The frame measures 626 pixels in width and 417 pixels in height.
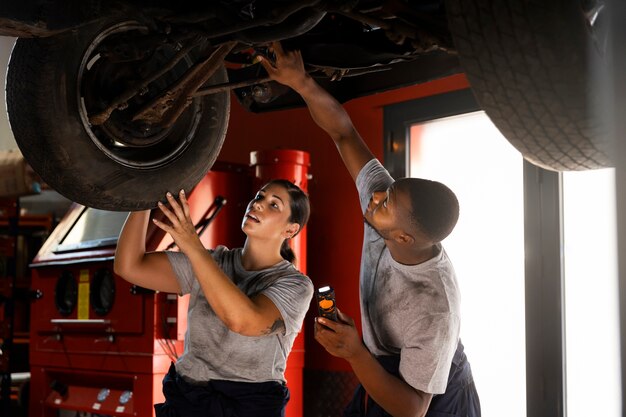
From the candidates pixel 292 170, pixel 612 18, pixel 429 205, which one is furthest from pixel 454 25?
pixel 292 170

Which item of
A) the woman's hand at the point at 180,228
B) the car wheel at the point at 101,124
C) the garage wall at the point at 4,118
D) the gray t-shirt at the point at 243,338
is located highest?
the garage wall at the point at 4,118

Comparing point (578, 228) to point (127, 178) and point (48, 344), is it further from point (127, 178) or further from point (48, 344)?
point (48, 344)

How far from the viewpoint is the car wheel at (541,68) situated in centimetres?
135

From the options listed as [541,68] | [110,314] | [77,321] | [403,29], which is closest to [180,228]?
[403,29]

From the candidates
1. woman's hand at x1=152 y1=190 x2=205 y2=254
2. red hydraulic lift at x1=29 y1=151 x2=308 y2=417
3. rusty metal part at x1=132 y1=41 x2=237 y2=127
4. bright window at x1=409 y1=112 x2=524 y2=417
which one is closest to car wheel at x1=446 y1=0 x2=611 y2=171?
rusty metal part at x1=132 y1=41 x2=237 y2=127

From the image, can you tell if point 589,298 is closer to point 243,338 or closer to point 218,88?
point 243,338

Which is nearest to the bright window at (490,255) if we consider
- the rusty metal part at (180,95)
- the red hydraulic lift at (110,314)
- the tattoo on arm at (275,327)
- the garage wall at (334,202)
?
the garage wall at (334,202)

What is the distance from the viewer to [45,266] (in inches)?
170

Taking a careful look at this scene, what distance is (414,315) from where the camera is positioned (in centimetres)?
217

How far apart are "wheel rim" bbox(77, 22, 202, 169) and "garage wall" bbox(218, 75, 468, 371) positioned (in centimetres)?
207

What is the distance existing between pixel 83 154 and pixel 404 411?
3.52 ft

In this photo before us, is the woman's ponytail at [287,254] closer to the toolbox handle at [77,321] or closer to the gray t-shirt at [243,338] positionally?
the gray t-shirt at [243,338]

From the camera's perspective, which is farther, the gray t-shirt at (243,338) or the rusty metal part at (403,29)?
the gray t-shirt at (243,338)

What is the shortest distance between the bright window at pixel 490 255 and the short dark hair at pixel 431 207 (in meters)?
1.58
